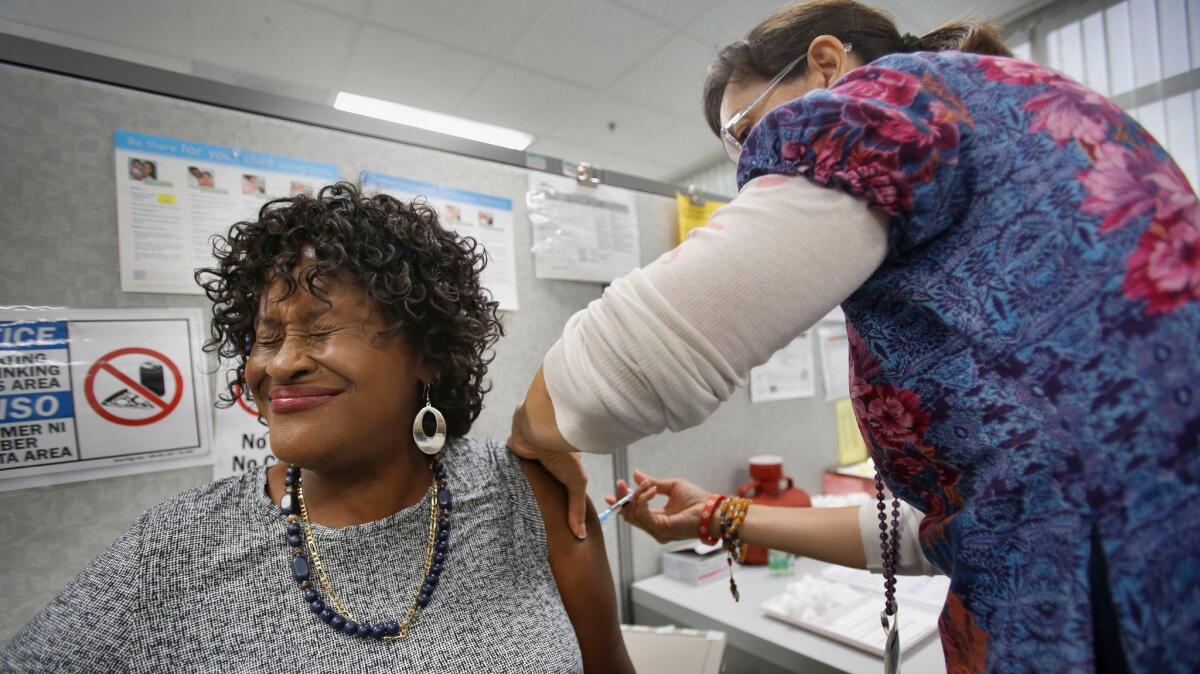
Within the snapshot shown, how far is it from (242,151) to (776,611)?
111 centimetres

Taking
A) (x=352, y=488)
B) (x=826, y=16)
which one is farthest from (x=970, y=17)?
(x=352, y=488)

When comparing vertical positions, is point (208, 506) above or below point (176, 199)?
below

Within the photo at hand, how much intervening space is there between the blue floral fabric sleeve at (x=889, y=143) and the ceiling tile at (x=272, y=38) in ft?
9.50

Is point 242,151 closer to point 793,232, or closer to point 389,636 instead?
point 389,636

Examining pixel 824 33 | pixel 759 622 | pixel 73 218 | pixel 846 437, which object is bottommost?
pixel 759 622

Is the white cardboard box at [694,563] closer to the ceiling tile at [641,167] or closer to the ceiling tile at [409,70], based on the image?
the ceiling tile at [409,70]

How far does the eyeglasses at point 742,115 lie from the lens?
65cm

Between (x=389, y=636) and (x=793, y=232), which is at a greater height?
(x=793, y=232)

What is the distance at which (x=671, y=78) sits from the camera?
3359mm

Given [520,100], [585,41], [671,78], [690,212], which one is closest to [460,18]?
[585,41]

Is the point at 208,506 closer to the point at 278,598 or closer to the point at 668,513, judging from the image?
the point at 278,598

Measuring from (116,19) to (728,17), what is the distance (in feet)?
9.14

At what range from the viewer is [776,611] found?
3.28ft

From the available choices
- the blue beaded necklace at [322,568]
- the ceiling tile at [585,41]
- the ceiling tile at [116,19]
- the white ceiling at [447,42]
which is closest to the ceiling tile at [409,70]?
the white ceiling at [447,42]
